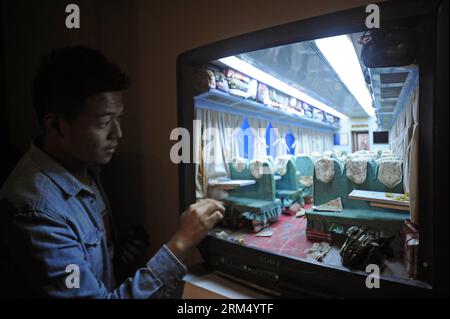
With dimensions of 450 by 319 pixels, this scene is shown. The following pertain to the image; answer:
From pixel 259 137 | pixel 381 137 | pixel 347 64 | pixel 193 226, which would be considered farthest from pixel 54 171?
pixel 347 64

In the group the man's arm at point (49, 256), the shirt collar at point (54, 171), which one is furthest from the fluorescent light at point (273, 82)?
the man's arm at point (49, 256)

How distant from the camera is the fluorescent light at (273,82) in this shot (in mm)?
949

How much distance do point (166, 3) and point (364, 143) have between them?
111 cm

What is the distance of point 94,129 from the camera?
Result: 74cm

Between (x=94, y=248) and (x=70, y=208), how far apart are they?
15cm

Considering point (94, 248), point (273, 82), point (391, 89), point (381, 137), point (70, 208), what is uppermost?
point (273, 82)

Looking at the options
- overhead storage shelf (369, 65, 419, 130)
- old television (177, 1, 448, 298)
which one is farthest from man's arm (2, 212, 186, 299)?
overhead storage shelf (369, 65, 419, 130)

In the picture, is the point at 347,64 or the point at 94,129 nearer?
the point at 94,129

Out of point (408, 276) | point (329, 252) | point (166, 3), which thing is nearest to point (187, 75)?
point (166, 3)

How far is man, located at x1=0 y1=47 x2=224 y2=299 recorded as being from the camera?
585 mm

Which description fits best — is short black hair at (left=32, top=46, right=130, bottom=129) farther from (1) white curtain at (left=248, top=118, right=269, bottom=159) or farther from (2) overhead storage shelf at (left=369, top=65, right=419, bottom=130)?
(2) overhead storage shelf at (left=369, top=65, right=419, bottom=130)

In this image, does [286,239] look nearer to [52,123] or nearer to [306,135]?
[306,135]

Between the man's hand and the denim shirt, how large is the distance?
34mm

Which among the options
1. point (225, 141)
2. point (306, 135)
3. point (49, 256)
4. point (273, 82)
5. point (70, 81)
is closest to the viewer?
point (49, 256)
